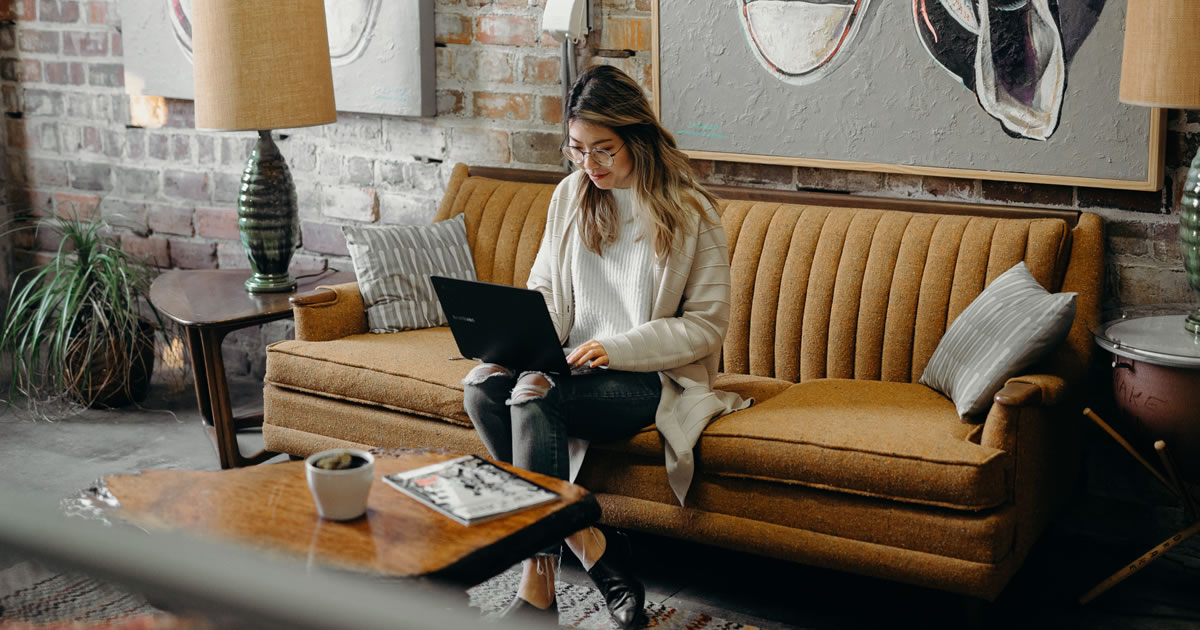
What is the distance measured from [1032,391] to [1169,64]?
727mm


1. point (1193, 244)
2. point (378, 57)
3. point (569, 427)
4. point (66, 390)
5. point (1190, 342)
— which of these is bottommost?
point (66, 390)

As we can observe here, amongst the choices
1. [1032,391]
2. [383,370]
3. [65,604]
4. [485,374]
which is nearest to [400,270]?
[383,370]

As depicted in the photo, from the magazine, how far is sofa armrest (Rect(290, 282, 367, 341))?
115cm

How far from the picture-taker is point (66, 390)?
3795mm

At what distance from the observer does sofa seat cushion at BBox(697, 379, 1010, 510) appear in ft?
7.17

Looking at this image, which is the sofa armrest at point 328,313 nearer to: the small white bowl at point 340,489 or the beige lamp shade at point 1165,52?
the small white bowl at point 340,489

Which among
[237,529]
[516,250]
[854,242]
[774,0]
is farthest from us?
[516,250]

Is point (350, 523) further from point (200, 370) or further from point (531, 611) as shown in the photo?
point (200, 370)

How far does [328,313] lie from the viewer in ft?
10.2

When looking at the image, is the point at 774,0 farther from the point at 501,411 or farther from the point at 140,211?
the point at 140,211

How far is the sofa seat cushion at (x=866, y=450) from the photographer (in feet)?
7.17

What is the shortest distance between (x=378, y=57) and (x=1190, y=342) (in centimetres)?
252

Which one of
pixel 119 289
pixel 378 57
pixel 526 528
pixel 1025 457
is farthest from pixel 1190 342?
pixel 119 289

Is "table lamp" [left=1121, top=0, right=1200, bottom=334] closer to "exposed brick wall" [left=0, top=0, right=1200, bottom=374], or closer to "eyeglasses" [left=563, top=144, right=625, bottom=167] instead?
"exposed brick wall" [left=0, top=0, right=1200, bottom=374]
